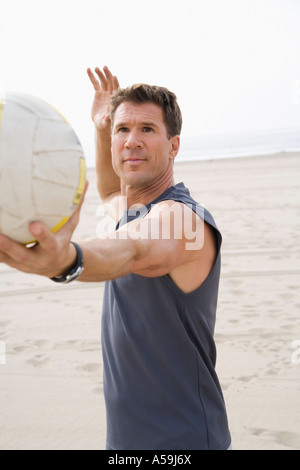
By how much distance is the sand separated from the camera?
11.9 ft

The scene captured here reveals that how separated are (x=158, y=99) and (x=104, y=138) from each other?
33.9 inches

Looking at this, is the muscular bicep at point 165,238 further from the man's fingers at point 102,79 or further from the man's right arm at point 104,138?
the man's fingers at point 102,79

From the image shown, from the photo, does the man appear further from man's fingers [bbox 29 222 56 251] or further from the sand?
the sand

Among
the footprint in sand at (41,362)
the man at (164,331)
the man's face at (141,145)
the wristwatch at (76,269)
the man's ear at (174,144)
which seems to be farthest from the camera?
the footprint in sand at (41,362)

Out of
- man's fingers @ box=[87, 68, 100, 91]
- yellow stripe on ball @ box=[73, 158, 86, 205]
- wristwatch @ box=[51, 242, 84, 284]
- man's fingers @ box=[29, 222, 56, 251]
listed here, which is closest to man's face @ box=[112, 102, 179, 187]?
yellow stripe on ball @ box=[73, 158, 86, 205]

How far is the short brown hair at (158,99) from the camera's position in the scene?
89.0 inches

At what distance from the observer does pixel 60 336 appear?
5184 mm

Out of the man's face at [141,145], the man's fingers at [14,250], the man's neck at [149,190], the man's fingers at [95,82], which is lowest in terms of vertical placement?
the man's fingers at [14,250]

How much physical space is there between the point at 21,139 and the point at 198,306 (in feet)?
3.35

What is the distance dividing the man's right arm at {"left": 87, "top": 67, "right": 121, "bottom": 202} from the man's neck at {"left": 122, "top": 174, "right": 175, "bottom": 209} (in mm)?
770

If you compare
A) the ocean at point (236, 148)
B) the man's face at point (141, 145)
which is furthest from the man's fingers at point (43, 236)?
the ocean at point (236, 148)

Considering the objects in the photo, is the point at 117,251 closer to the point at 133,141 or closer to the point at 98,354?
the point at 133,141
